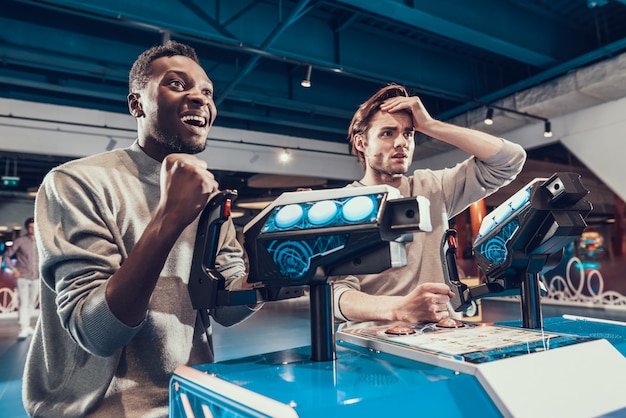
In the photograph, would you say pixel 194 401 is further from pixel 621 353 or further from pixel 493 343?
pixel 621 353

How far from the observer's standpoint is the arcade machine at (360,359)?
0.57 m

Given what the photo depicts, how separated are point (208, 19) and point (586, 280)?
704 centimetres

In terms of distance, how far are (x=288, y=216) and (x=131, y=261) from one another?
261 mm

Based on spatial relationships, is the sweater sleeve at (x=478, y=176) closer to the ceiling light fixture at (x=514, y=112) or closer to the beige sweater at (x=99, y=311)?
the beige sweater at (x=99, y=311)

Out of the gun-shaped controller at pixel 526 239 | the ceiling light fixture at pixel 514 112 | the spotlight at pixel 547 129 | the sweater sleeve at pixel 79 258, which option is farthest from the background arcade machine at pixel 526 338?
the spotlight at pixel 547 129

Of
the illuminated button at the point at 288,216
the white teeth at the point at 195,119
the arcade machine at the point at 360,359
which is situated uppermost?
the white teeth at the point at 195,119

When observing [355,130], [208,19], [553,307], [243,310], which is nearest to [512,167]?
[355,130]

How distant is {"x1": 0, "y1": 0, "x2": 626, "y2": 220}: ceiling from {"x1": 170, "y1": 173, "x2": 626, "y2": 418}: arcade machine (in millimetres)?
3841

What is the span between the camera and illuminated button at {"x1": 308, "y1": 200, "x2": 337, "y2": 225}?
67cm

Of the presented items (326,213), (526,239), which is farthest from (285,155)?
(326,213)

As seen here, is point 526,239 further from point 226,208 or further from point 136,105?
point 136,105

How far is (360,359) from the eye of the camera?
759 millimetres

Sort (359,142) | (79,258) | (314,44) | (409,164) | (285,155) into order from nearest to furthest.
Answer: (79,258) < (409,164) < (359,142) < (314,44) < (285,155)

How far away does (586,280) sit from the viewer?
7418 millimetres
